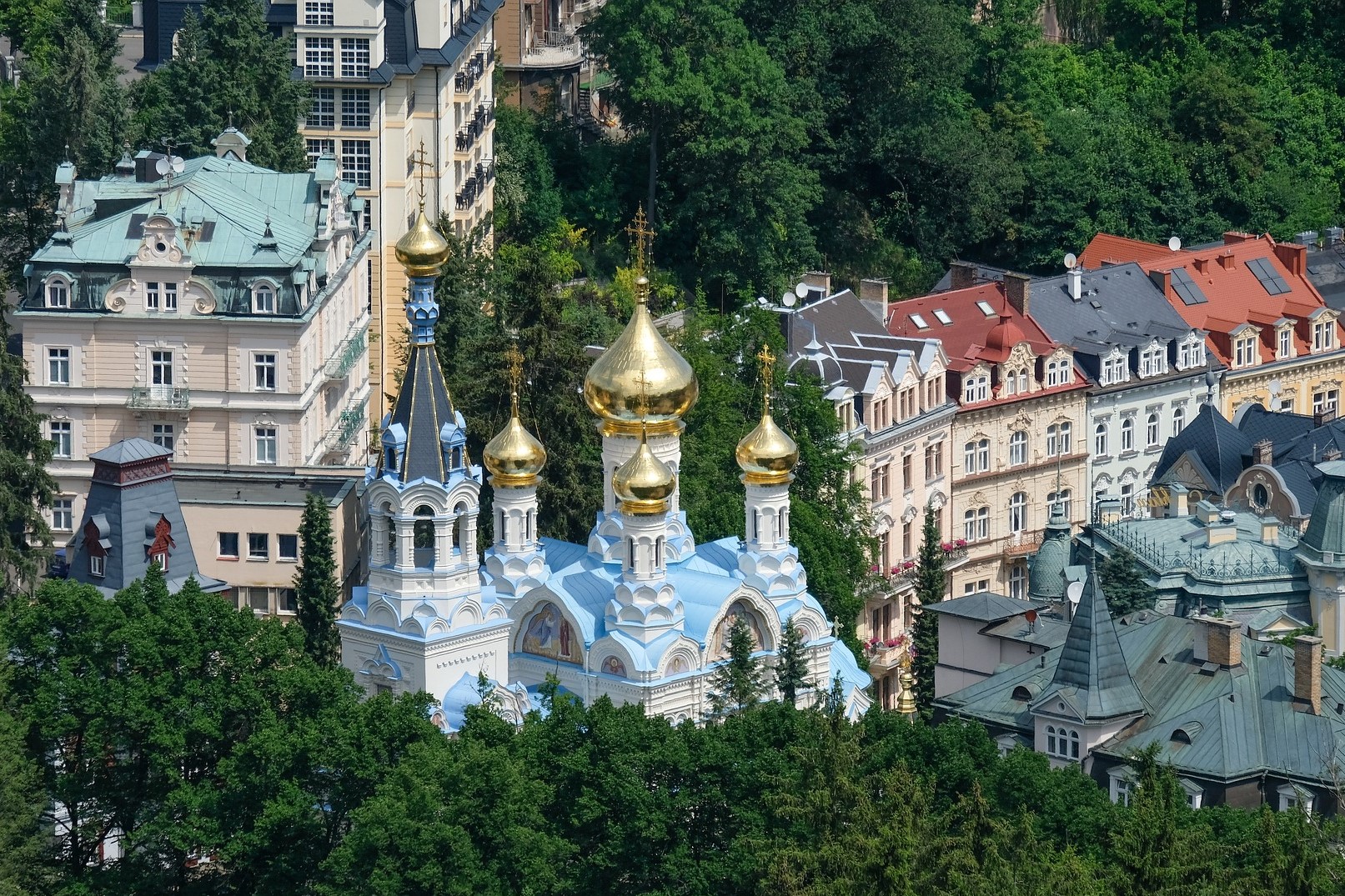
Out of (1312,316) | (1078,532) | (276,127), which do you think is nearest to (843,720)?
(1078,532)

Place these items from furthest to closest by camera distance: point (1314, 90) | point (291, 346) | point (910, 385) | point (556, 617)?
point (1314, 90) < point (910, 385) < point (291, 346) < point (556, 617)

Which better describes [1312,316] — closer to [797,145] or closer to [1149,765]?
[797,145]

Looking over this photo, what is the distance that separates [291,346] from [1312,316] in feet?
132

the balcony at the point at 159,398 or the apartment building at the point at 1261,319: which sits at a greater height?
the apartment building at the point at 1261,319

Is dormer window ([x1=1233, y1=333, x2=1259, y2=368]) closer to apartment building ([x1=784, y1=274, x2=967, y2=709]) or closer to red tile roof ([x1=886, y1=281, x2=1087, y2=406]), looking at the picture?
red tile roof ([x1=886, y1=281, x2=1087, y2=406])

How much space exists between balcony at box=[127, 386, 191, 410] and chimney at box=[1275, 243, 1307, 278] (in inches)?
1742

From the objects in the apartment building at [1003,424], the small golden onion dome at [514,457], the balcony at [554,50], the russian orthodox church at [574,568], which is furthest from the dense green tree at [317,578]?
the balcony at [554,50]

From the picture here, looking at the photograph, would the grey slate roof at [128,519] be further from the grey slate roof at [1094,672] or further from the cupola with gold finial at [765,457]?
the grey slate roof at [1094,672]

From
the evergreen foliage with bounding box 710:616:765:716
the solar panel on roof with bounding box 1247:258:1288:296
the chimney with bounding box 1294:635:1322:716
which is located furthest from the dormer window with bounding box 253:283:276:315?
the solar panel on roof with bounding box 1247:258:1288:296

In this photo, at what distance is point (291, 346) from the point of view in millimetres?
124625

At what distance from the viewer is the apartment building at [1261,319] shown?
484 feet

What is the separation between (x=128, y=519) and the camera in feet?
379

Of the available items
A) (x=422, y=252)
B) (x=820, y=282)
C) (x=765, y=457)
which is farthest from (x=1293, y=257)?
(x=422, y=252)

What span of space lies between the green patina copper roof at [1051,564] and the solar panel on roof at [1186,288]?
2362cm
